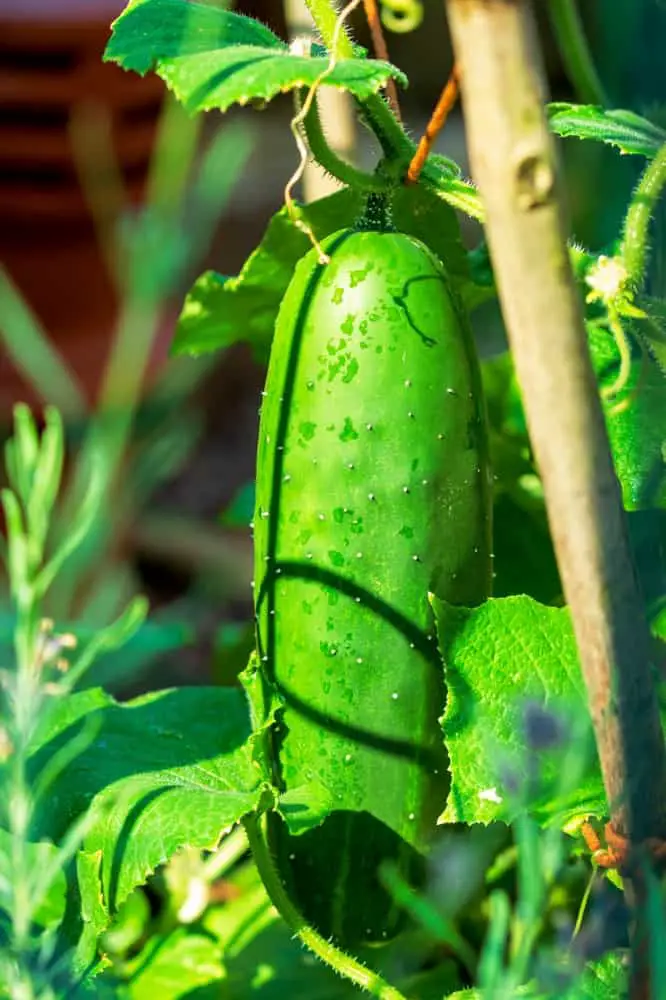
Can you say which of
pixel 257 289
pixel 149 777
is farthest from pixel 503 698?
pixel 257 289

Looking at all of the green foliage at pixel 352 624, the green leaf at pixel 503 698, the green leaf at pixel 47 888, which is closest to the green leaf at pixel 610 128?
the green foliage at pixel 352 624

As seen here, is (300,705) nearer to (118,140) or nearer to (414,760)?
(414,760)

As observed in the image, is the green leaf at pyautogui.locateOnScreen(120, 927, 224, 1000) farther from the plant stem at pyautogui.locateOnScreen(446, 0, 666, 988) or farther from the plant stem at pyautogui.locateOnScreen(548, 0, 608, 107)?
the plant stem at pyautogui.locateOnScreen(548, 0, 608, 107)

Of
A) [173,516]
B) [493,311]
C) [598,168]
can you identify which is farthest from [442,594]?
[173,516]

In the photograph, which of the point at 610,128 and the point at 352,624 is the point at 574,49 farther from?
the point at 352,624

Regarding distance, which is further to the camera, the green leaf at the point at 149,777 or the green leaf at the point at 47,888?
the green leaf at the point at 149,777

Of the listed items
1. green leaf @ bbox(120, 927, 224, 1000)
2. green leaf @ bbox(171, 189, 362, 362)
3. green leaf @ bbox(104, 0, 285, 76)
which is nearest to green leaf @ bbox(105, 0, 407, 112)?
green leaf @ bbox(104, 0, 285, 76)

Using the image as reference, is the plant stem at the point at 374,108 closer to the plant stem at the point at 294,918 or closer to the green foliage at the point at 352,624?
the green foliage at the point at 352,624
